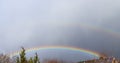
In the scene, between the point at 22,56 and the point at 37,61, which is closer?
the point at 22,56

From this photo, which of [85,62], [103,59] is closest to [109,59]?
[103,59]

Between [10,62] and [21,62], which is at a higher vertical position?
[10,62]

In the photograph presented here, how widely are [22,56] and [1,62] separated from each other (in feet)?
243

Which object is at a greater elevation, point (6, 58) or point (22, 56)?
point (6, 58)

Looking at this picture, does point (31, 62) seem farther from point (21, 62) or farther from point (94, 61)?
point (94, 61)

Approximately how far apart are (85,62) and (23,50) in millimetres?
87004

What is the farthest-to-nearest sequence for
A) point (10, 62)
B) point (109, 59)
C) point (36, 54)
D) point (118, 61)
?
1. point (10, 62)
2. point (109, 59)
3. point (118, 61)
4. point (36, 54)

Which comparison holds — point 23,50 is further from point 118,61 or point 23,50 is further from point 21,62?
point 118,61

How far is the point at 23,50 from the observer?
198 feet

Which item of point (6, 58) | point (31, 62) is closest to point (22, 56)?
point (31, 62)

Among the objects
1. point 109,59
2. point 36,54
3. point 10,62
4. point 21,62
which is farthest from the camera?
point 10,62

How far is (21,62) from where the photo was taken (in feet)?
194

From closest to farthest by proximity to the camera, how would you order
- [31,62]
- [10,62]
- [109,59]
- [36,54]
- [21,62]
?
[21,62], [31,62], [36,54], [109,59], [10,62]

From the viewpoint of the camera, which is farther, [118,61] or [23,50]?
[118,61]
